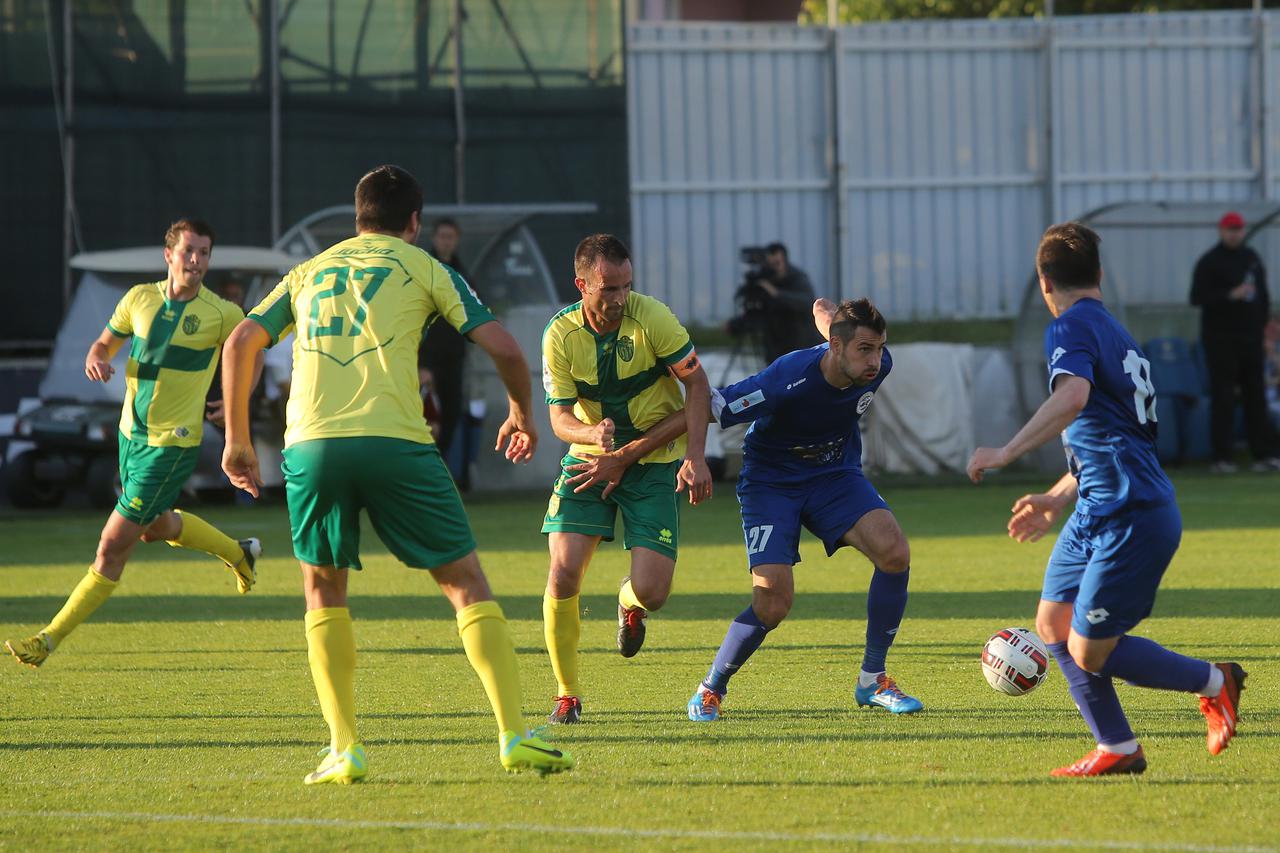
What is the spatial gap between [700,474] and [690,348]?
60cm

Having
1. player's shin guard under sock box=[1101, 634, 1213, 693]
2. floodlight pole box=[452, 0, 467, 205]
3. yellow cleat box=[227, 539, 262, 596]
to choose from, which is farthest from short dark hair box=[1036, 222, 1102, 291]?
floodlight pole box=[452, 0, 467, 205]

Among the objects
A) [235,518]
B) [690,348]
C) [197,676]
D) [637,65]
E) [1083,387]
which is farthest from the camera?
[637,65]

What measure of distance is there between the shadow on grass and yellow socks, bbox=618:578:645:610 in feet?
7.38

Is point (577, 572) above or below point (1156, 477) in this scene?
below

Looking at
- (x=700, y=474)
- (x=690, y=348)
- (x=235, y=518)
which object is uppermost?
(x=690, y=348)

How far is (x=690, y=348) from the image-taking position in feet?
21.8

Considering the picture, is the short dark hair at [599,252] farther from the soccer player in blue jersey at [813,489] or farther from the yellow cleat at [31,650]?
the yellow cleat at [31,650]

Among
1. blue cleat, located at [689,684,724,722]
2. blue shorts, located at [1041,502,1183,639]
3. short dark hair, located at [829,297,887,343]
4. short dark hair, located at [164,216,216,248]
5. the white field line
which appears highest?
short dark hair, located at [164,216,216,248]

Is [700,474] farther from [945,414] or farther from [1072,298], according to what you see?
[945,414]

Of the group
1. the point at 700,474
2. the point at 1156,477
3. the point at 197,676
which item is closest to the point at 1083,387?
the point at 1156,477

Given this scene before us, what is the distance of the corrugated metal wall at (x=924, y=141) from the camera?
81.4ft

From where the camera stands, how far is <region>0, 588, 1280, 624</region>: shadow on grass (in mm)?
9047

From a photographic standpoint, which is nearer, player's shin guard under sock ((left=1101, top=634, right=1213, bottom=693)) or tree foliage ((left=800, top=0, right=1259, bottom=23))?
player's shin guard under sock ((left=1101, top=634, right=1213, bottom=693))

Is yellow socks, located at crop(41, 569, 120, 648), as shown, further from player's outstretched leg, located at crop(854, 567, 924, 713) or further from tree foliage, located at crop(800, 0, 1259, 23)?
tree foliage, located at crop(800, 0, 1259, 23)
